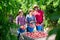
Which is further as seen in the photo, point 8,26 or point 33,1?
point 33,1

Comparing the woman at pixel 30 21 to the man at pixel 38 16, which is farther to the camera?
the man at pixel 38 16

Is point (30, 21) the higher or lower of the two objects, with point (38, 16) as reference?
lower

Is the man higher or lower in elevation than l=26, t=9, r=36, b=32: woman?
higher

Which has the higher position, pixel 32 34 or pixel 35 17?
pixel 35 17

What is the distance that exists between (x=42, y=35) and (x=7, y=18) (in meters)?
6.42

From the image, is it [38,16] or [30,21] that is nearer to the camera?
[30,21]

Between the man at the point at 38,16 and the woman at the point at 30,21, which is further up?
the man at the point at 38,16

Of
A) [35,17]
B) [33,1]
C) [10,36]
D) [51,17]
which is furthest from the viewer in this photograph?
[35,17]

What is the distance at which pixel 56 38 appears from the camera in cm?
161

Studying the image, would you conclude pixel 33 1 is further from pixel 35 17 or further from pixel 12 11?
pixel 35 17

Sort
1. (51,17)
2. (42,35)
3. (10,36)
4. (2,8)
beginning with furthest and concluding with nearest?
(42,35) < (2,8) < (10,36) < (51,17)

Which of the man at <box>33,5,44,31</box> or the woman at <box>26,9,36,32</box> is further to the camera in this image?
the man at <box>33,5,44,31</box>

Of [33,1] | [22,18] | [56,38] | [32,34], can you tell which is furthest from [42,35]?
[56,38]

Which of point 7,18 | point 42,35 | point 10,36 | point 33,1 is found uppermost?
point 42,35
